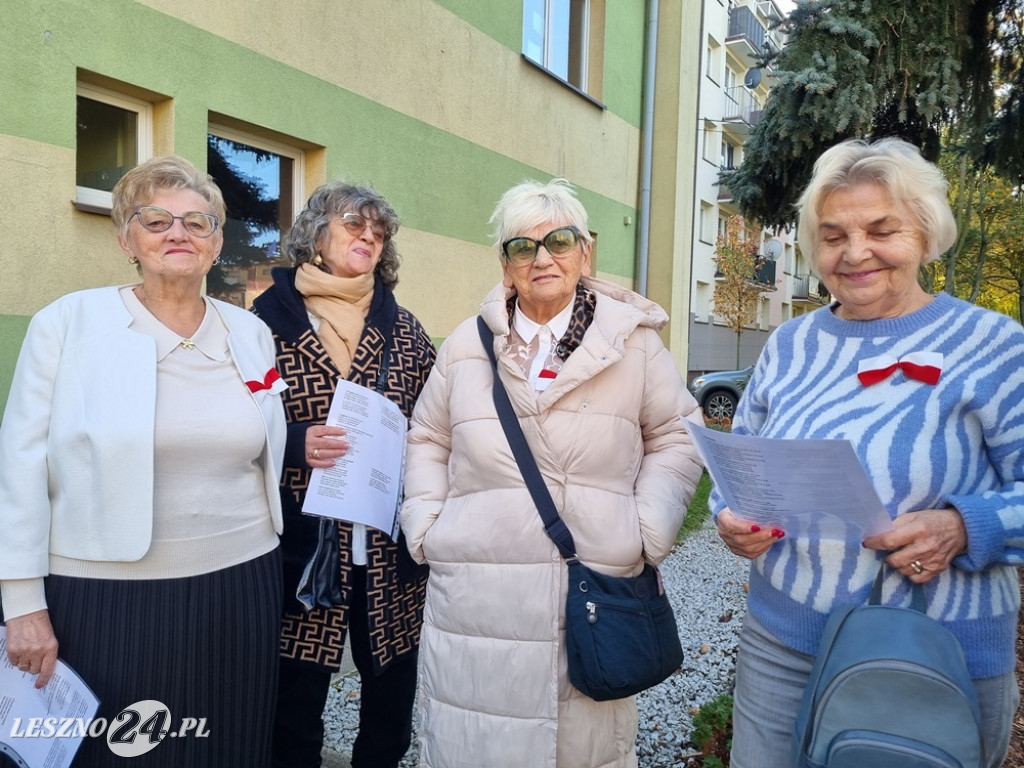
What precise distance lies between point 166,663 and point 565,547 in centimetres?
113

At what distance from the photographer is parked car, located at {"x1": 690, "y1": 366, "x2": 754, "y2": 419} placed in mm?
15430

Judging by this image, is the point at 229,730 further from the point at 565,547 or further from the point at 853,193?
the point at 853,193

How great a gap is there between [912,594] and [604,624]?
0.75 m

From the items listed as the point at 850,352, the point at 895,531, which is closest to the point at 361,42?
the point at 850,352

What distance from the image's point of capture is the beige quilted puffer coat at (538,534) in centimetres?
208

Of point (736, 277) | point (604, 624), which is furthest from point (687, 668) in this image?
point (736, 277)

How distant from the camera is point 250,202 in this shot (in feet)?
17.3

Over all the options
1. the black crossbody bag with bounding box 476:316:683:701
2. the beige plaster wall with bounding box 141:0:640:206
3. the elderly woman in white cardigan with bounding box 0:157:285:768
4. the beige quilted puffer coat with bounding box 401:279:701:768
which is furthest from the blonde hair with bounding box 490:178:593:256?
the beige plaster wall with bounding box 141:0:640:206

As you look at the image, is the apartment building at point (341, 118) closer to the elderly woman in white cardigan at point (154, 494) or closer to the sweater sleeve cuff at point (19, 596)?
the elderly woman in white cardigan at point (154, 494)

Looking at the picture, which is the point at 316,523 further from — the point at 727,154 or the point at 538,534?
the point at 727,154

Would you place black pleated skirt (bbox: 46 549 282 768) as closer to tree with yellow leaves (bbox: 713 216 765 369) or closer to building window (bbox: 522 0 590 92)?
building window (bbox: 522 0 590 92)

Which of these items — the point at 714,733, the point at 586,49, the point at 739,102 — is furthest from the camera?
the point at 739,102

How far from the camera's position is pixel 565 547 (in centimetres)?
206
